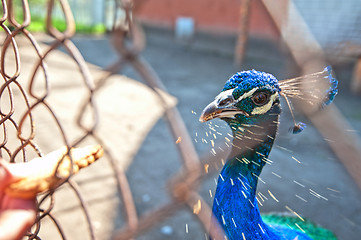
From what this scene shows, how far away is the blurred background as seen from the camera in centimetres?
75

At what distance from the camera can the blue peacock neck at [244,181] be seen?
83 cm

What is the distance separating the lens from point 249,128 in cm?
83

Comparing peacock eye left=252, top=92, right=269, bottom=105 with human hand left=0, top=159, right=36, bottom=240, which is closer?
human hand left=0, top=159, right=36, bottom=240

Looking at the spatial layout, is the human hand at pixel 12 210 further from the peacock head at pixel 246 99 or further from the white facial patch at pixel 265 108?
the white facial patch at pixel 265 108

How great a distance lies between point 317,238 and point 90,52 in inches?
274

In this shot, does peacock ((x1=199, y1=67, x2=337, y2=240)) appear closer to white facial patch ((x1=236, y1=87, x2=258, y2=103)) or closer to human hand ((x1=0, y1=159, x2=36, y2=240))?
white facial patch ((x1=236, y1=87, x2=258, y2=103))

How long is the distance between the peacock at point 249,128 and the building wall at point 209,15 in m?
4.77

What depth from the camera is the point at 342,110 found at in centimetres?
410

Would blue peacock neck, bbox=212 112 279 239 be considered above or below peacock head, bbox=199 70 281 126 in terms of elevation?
below

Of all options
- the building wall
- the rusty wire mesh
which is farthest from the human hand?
the building wall

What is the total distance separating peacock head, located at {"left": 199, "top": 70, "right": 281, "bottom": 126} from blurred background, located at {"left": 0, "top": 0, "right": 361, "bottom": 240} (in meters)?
0.08

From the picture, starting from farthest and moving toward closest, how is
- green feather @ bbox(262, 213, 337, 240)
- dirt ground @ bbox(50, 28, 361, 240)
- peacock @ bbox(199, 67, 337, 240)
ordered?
dirt ground @ bbox(50, 28, 361, 240) < green feather @ bbox(262, 213, 337, 240) < peacock @ bbox(199, 67, 337, 240)

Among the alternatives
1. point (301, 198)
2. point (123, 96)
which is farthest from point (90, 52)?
point (301, 198)

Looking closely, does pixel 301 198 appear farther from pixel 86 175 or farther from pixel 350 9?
pixel 350 9
